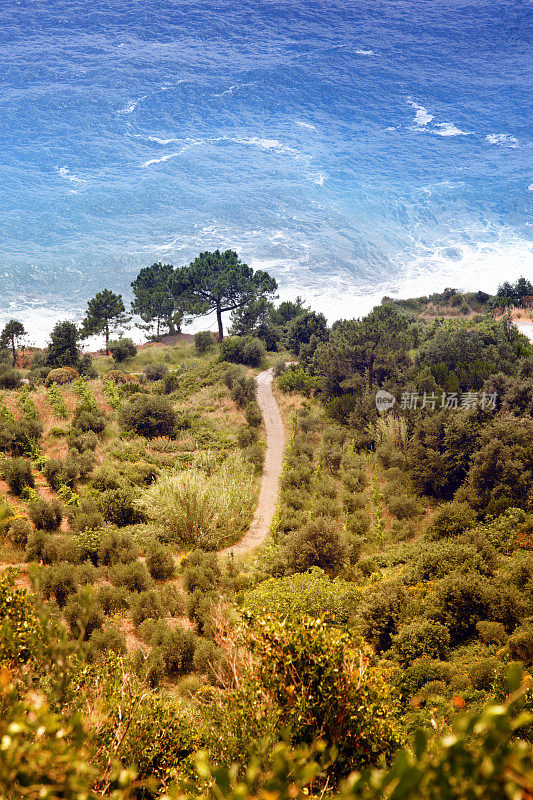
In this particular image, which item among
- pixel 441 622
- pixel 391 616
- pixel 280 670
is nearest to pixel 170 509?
pixel 391 616

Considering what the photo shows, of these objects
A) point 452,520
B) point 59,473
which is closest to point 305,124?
point 59,473

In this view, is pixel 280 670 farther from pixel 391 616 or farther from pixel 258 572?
pixel 258 572

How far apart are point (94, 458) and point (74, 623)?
1182cm

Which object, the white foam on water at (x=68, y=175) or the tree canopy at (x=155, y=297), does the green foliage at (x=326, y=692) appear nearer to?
the tree canopy at (x=155, y=297)

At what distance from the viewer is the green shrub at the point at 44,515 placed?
17984mm

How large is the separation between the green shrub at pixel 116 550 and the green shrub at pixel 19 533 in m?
2.67

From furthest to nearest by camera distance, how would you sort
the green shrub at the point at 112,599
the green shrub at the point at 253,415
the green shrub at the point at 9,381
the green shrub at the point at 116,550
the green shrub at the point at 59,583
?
the green shrub at the point at 9,381, the green shrub at the point at 253,415, the green shrub at the point at 116,550, the green shrub at the point at 112,599, the green shrub at the point at 59,583

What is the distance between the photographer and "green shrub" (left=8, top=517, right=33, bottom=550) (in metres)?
16.8

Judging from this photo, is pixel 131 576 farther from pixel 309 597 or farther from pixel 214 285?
pixel 214 285

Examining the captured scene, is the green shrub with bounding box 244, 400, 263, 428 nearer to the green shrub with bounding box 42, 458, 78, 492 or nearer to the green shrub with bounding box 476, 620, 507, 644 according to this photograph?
the green shrub with bounding box 42, 458, 78, 492

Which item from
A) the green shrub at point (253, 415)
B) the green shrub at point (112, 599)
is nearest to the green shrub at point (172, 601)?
the green shrub at point (112, 599)

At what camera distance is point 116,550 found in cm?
1673

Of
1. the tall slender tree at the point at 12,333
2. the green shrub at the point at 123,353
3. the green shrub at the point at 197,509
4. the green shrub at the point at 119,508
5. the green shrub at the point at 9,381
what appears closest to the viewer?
the green shrub at the point at 197,509

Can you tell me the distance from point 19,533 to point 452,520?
633 inches
